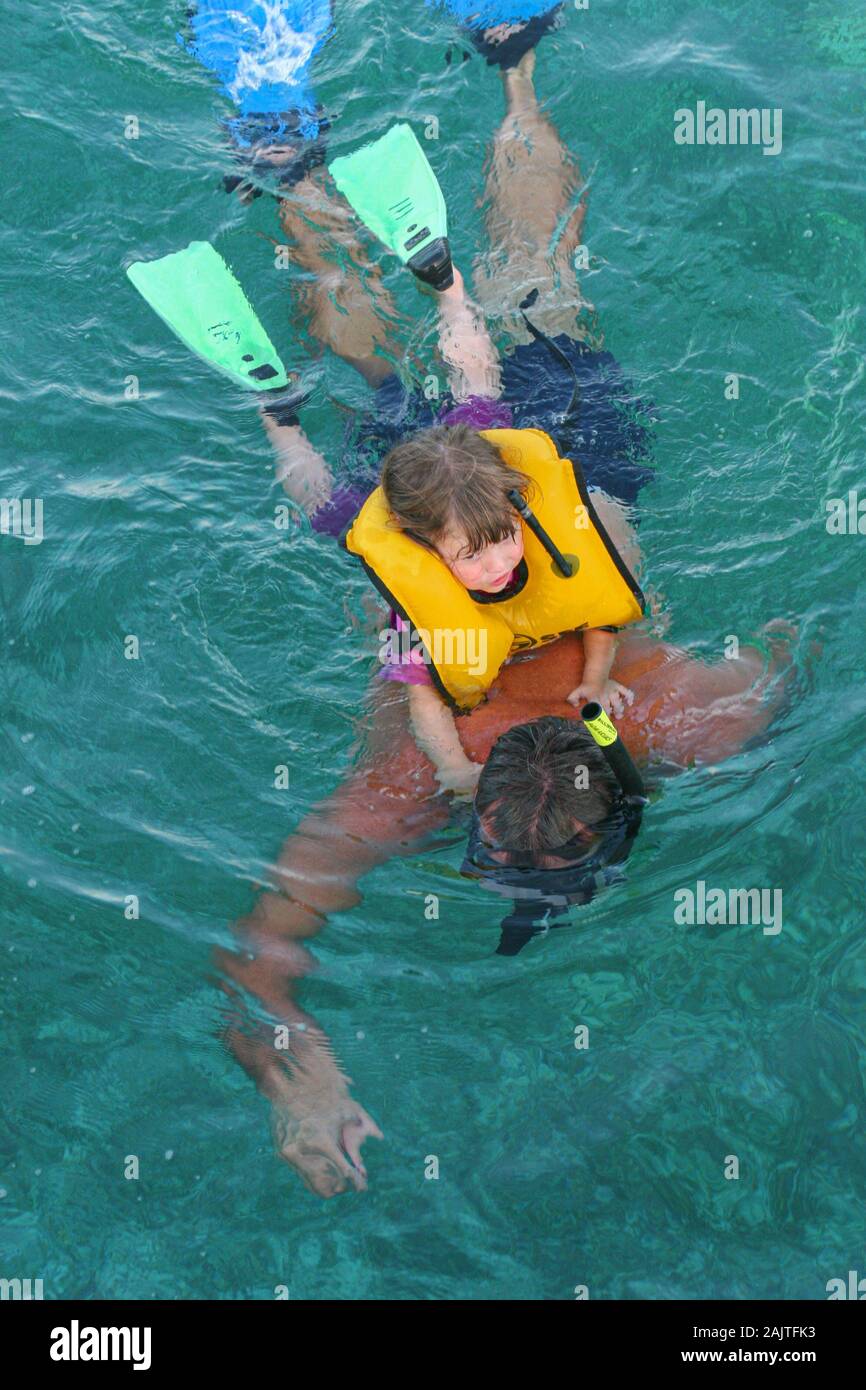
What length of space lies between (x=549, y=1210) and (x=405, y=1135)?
495 mm

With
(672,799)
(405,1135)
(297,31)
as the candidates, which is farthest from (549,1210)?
(297,31)

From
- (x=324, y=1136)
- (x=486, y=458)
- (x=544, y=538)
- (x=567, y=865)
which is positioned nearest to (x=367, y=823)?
(x=567, y=865)

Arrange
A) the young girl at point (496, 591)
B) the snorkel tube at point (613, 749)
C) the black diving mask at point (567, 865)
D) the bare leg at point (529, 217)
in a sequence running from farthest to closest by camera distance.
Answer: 1. the bare leg at point (529, 217)
2. the young girl at point (496, 591)
3. the black diving mask at point (567, 865)
4. the snorkel tube at point (613, 749)

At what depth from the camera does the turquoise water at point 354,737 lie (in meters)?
4.10

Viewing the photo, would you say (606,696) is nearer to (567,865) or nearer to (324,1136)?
(567,865)

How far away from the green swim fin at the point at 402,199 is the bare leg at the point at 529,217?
231 mm

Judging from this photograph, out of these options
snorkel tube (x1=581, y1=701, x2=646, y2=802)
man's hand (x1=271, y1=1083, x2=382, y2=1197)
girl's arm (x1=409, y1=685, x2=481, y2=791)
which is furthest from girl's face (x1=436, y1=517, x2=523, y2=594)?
man's hand (x1=271, y1=1083, x2=382, y2=1197)

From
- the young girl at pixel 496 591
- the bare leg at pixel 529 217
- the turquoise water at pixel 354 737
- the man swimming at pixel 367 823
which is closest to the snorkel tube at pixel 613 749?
the man swimming at pixel 367 823

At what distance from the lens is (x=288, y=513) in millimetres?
5289

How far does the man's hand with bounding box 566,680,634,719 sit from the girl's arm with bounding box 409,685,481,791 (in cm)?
39

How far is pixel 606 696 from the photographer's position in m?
4.43

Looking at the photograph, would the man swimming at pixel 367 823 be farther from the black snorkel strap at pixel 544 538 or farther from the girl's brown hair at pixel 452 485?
the girl's brown hair at pixel 452 485

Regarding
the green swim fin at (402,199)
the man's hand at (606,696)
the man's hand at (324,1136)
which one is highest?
the green swim fin at (402,199)
